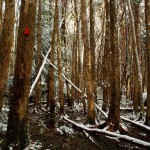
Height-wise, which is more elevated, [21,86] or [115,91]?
[21,86]

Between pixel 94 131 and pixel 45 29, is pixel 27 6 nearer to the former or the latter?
pixel 94 131

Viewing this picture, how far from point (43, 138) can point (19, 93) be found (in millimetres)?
2204

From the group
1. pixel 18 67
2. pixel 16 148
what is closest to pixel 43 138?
pixel 16 148

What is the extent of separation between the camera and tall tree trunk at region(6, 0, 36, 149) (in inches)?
193

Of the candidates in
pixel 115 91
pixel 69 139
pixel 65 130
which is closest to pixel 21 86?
pixel 69 139

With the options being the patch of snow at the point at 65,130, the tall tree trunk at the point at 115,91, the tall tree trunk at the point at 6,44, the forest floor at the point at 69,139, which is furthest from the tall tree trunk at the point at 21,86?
the tall tree trunk at the point at 115,91

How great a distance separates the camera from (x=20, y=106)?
194 inches

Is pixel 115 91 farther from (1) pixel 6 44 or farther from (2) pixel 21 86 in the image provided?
(1) pixel 6 44

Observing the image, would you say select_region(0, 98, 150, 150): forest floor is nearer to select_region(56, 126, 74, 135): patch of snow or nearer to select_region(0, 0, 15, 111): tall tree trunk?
select_region(56, 126, 74, 135): patch of snow

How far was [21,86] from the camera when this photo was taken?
16.2 ft

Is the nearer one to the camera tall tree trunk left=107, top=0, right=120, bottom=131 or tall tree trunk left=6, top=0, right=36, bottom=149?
tall tree trunk left=6, top=0, right=36, bottom=149

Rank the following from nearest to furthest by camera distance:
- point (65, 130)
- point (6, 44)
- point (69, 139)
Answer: point (69, 139)
point (6, 44)
point (65, 130)

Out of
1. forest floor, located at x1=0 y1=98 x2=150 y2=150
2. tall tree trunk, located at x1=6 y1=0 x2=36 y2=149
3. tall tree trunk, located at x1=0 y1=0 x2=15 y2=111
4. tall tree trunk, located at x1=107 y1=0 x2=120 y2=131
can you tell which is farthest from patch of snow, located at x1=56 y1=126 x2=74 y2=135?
tall tree trunk, located at x1=6 y1=0 x2=36 y2=149

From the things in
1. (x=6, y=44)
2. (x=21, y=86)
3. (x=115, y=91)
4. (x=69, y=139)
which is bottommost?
(x=69, y=139)
